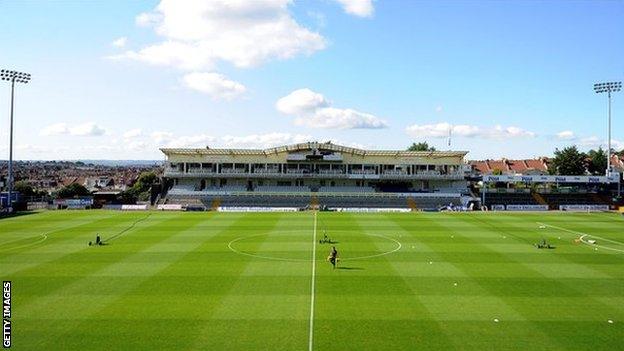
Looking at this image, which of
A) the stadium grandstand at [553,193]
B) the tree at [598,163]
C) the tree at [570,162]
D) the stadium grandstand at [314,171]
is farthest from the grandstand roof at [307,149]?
the tree at [598,163]

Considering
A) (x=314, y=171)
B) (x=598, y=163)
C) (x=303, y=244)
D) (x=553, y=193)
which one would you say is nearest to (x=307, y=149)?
(x=314, y=171)

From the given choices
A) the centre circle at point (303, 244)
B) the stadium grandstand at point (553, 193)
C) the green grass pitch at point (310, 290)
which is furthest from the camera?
the stadium grandstand at point (553, 193)

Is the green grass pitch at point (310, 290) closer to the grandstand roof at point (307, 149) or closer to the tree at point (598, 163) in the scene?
the grandstand roof at point (307, 149)

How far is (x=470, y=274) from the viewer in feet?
81.9

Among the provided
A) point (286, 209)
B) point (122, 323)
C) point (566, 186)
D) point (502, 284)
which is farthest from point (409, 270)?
point (566, 186)

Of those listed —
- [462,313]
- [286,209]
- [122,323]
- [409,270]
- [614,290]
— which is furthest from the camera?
[286,209]

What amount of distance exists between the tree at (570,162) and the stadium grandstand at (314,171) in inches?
1028

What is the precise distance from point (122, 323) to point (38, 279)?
8.93 meters

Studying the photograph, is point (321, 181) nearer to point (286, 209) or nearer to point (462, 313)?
point (286, 209)

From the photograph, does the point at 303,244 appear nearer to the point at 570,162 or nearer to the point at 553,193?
the point at 553,193

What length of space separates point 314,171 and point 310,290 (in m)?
50.4

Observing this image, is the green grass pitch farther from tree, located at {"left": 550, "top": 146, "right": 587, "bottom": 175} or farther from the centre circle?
tree, located at {"left": 550, "top": 146, "right": 587, "bottom": 175}

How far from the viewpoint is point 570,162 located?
87.2 metres

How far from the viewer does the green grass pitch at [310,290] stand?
1633 centimetres
